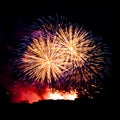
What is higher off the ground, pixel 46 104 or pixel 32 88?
pixel 32 88

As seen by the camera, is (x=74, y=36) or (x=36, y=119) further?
(x=74, y=36)

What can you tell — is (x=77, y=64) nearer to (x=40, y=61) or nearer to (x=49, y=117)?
(x=40, y=61)

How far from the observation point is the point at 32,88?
46156mm

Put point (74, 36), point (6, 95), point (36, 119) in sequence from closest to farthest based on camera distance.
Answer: point (36, 119) < point (74, 36) < point (6, 95)

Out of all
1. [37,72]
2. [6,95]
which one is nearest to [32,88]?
[6,95]

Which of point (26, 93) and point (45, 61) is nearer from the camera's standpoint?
point (45, 61)

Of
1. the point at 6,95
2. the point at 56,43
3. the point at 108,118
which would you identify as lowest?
the point at 108,118

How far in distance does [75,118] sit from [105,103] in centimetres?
419

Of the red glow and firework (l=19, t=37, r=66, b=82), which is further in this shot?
the red glow

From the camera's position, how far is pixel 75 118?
94.1 feet

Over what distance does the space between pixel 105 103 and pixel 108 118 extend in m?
2.77

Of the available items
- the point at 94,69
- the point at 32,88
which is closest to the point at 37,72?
the point at 94,69

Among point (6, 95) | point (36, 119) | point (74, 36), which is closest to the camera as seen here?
point (36, 119)

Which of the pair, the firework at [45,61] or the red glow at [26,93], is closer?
the firework at [45,61]
